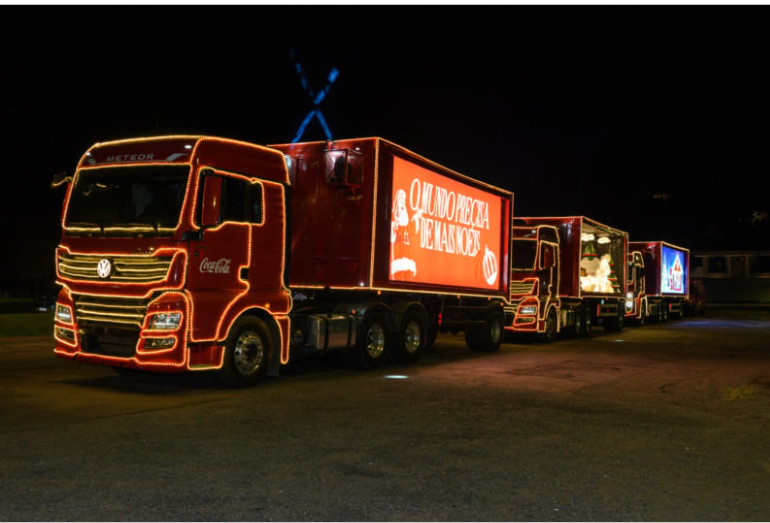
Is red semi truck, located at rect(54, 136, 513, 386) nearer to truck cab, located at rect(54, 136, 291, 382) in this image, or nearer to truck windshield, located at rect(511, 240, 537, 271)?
truck cab, located at rect(54, 136, 291, 382)

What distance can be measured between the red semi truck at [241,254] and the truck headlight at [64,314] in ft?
0.05

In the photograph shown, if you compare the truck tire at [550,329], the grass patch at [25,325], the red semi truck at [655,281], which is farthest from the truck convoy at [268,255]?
the red semi truck at [655,281]

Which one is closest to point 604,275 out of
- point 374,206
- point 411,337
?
point 411,337

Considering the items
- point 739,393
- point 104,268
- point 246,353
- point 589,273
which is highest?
point 589,273

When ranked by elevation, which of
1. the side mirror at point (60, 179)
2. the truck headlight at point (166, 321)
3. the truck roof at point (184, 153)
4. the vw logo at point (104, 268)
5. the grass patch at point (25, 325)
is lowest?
the grass patch at point (25, 325)

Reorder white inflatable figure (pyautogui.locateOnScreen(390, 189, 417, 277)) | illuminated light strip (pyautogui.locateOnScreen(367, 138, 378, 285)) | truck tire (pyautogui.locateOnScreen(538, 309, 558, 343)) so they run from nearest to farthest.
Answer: illuminated light strip (pyautogui.locateOnScreen(367, 138, 378, 285)), white inflatable figure (pyautogui.locateOnScreen(390, 189, 417, 277)), truck tire (pyautogui.locateOnScreen(538, 309, 558, 343))

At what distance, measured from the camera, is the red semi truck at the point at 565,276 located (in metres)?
21.0

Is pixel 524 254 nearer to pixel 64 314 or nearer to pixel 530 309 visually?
pixel 530 309

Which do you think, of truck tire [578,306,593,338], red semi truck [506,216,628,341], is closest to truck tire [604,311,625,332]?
red semi truck [506,216,628,341]

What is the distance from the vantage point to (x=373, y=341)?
1359 centimetres

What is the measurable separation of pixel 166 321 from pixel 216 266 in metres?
0.97

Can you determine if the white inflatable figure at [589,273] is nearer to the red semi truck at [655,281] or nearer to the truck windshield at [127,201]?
the red semi truck at [655,281]

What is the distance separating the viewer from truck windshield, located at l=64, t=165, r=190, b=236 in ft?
32.5

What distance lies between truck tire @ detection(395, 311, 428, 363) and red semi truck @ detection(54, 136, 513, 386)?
0.10 feet
